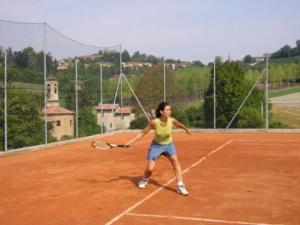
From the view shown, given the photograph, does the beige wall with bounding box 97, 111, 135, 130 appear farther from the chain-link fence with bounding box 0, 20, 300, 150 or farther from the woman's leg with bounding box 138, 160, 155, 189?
the woman's leg with bounding box 138, 160, 155, 189

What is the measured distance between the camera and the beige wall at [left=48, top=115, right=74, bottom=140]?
20094 millimetres

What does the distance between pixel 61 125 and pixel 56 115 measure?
89 cm

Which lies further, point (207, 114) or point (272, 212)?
point (207, 114)

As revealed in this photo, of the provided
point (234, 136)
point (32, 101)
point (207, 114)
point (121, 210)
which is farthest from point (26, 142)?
point (121, 210)

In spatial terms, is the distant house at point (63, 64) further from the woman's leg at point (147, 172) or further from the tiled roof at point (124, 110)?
the woman's leg at point (147, 172)

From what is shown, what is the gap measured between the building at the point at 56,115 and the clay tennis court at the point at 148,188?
13.0 feet

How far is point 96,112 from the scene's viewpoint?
21.6 metres

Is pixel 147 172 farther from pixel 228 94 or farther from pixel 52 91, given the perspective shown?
pixel 228 94

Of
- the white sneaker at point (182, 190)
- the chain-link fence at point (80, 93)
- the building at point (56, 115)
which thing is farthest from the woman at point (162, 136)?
the building at point (56, 115)

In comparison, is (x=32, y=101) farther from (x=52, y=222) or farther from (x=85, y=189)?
(x=52, y=222)

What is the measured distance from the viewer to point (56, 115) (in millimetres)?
20172

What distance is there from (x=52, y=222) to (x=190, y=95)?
2515 centimetres

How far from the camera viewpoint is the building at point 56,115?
18.6 m

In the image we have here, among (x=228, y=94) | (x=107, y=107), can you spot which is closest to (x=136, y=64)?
(x=228, y=94)
